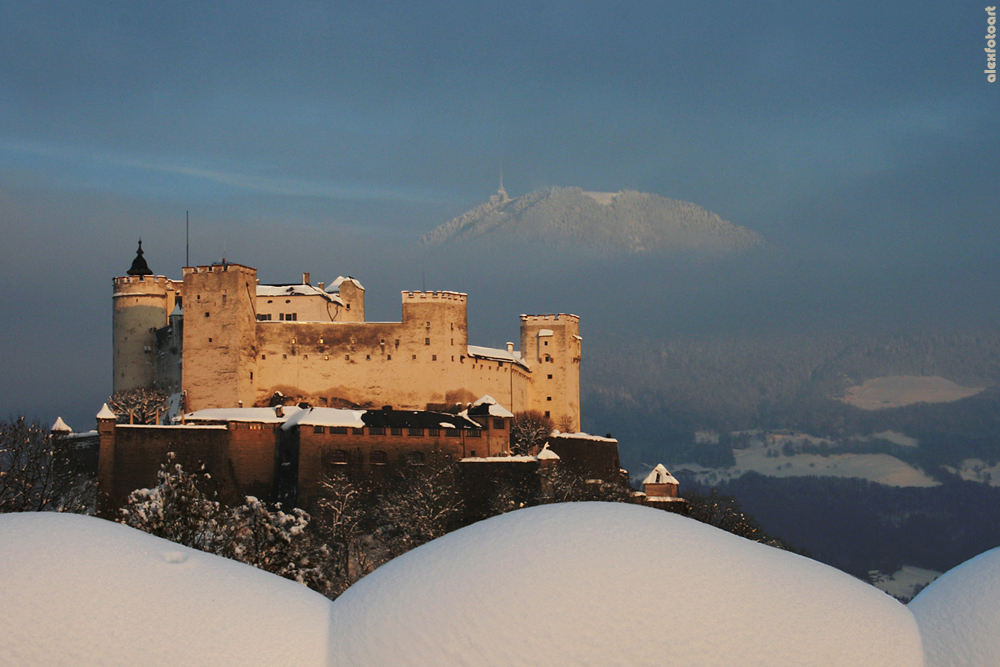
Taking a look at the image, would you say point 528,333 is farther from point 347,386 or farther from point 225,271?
point 225,271

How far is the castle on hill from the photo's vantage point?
66062 mm

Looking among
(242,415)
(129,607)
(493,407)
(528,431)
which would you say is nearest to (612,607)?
(129,607)

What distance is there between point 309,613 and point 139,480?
48.3m

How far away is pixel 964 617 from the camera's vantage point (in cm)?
932

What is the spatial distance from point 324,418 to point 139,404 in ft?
50.0

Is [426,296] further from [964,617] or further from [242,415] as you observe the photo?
[964,617]

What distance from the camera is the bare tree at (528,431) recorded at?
67125mm

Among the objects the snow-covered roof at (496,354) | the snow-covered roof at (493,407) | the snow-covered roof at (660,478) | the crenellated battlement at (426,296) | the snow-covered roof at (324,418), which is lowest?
the snow-covered roof at (660,478)

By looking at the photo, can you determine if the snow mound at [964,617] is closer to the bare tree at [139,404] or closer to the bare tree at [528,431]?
the bare tree at [528,431]

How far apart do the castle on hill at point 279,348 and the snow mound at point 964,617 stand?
5913 cm

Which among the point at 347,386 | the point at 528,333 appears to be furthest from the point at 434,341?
the point at 528,333

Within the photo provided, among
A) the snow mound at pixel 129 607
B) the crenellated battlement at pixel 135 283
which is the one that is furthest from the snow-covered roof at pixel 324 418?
the snow mound at pixel 129 607

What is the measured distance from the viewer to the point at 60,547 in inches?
370

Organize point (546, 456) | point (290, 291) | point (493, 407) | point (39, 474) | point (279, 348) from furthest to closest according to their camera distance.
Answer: point (290, 291) → point (279, 348) → point (493, 407) → point (546, 456) → point (39, 474)
